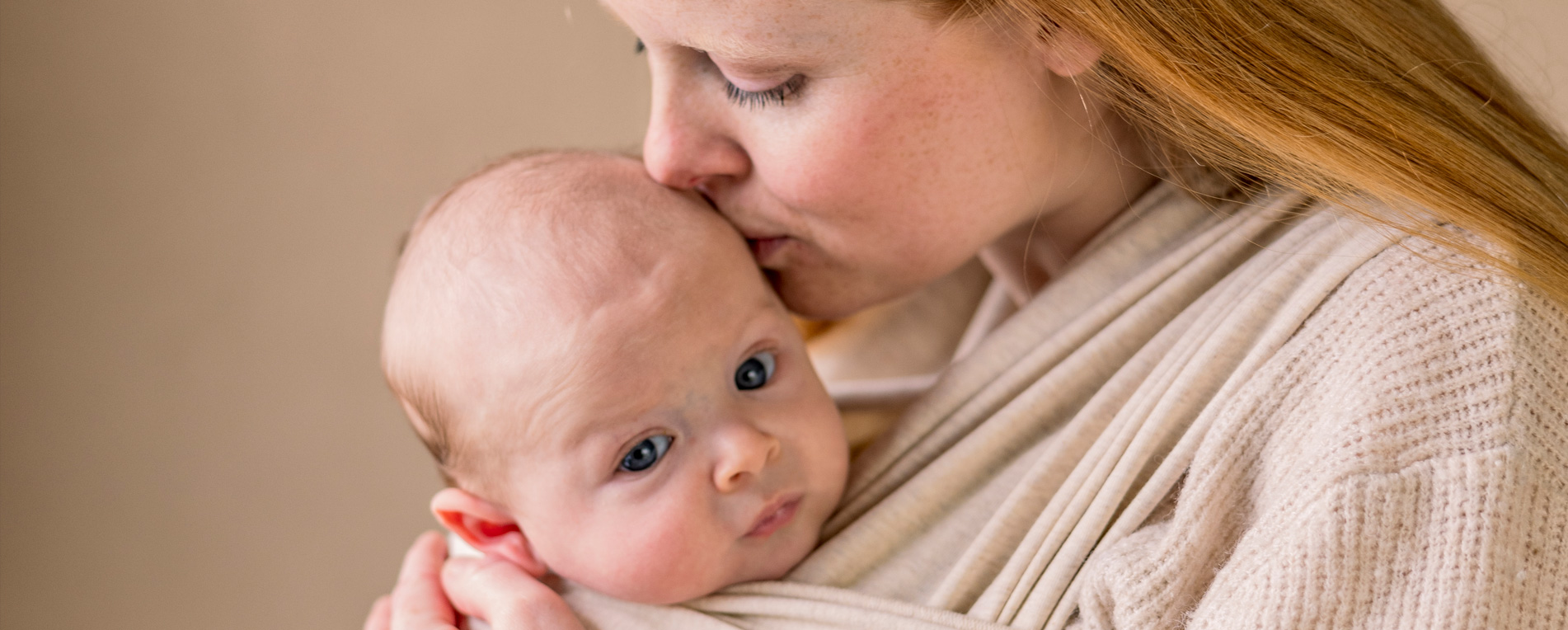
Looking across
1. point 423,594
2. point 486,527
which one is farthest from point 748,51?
point 423,594

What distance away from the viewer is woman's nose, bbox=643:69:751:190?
1047mm

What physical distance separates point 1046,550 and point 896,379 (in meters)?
0.41

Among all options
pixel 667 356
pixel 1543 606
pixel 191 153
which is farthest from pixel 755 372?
pixel 191 153

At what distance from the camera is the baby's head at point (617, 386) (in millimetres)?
994

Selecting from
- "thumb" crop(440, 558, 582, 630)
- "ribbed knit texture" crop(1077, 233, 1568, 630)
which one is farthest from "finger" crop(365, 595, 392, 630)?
"ribbed knit texture" crop(1077, 233, 1568, 630)

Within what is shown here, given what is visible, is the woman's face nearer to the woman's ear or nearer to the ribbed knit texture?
the woman's ear

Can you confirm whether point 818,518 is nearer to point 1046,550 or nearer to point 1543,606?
point 1046,550

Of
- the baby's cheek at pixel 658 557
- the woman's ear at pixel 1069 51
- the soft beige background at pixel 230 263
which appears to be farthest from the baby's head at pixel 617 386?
the soft beige background at pixel 230 263

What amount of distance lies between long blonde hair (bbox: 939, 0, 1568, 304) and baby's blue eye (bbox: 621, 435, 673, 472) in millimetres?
463

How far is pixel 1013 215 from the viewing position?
1.11 metres

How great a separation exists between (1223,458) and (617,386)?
481mm

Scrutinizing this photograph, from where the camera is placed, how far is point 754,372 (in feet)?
3.50

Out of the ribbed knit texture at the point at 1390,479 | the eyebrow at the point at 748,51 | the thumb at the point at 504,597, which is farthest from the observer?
the thumb at the point at 504,597

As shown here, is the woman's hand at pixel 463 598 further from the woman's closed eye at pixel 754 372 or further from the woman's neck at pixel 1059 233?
the woman's neck at pixel 1059 233
